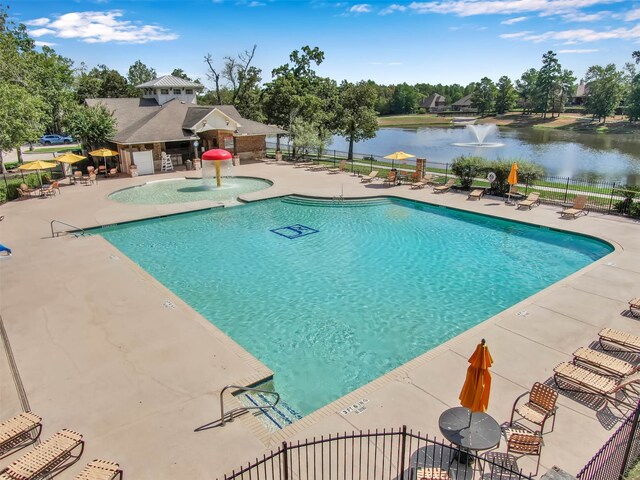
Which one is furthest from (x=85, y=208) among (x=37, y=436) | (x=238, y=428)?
(x=238, y=428)

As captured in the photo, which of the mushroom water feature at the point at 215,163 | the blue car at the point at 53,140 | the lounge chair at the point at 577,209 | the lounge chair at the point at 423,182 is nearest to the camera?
the lounge chair at the point at 577,209

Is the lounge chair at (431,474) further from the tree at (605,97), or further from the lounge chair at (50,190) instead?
the tree at (605,97)

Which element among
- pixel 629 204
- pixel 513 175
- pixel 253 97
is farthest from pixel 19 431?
pixel 253 97

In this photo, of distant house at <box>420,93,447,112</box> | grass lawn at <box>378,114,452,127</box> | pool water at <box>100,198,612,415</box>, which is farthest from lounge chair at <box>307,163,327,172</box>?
distant house at <box>420,93,447,112</box>

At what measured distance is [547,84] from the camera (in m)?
94.2

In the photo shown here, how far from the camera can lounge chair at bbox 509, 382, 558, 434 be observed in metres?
7.09

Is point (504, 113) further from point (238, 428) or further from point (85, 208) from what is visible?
point (238, 428)

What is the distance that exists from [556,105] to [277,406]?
109591 mm

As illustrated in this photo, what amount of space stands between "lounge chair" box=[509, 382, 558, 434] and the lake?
26.2m

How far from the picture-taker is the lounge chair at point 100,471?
19.6 ft

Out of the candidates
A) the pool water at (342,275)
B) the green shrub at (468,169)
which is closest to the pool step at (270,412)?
the pool water at (342,275)

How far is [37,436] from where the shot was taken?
7.06m

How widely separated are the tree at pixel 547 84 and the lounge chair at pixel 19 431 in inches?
4289

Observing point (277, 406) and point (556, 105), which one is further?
point (556, 105)
